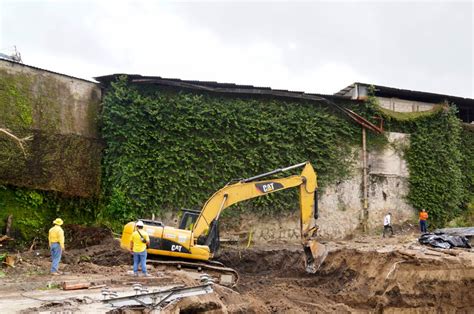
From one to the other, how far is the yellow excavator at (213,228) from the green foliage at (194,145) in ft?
15.4

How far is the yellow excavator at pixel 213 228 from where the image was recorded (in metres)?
11.8

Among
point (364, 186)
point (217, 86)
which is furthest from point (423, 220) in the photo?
point (217, 86)

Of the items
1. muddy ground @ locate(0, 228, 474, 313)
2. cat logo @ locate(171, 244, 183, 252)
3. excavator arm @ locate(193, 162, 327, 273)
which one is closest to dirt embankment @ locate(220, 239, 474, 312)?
muddy ground @ locate(0, 228, 474, 313)

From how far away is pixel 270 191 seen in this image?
1290 cm

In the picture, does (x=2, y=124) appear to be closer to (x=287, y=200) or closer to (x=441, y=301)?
(x=287, y=200)

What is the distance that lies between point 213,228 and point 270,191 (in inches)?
73.3

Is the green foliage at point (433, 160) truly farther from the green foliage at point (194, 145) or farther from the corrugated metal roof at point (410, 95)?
the green foliage at point (194, 145)

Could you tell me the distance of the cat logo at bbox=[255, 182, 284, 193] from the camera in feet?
42.1

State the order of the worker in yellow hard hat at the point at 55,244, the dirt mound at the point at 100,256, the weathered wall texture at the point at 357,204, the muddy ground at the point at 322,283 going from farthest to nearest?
the weathered wall texture at the point at 357,204
the dirt mound at the point at 100,256
the worker in yellow hard hat at the point at 55,244
the muddy ground at the point at 322,283

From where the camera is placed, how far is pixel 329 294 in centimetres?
1160

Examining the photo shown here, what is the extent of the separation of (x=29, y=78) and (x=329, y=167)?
11.6m

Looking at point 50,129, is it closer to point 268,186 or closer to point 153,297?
point 268,186

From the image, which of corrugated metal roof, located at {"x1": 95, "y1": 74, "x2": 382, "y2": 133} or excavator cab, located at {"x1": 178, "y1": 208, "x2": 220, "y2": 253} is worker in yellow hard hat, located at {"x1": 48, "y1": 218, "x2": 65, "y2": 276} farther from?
corrugated metal roof, located at {"x1": 95, "y1": 74, "x2": 382, "y2": 133}

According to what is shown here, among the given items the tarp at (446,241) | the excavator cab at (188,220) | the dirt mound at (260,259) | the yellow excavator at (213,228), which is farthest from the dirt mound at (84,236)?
the tarp at (446,241)
